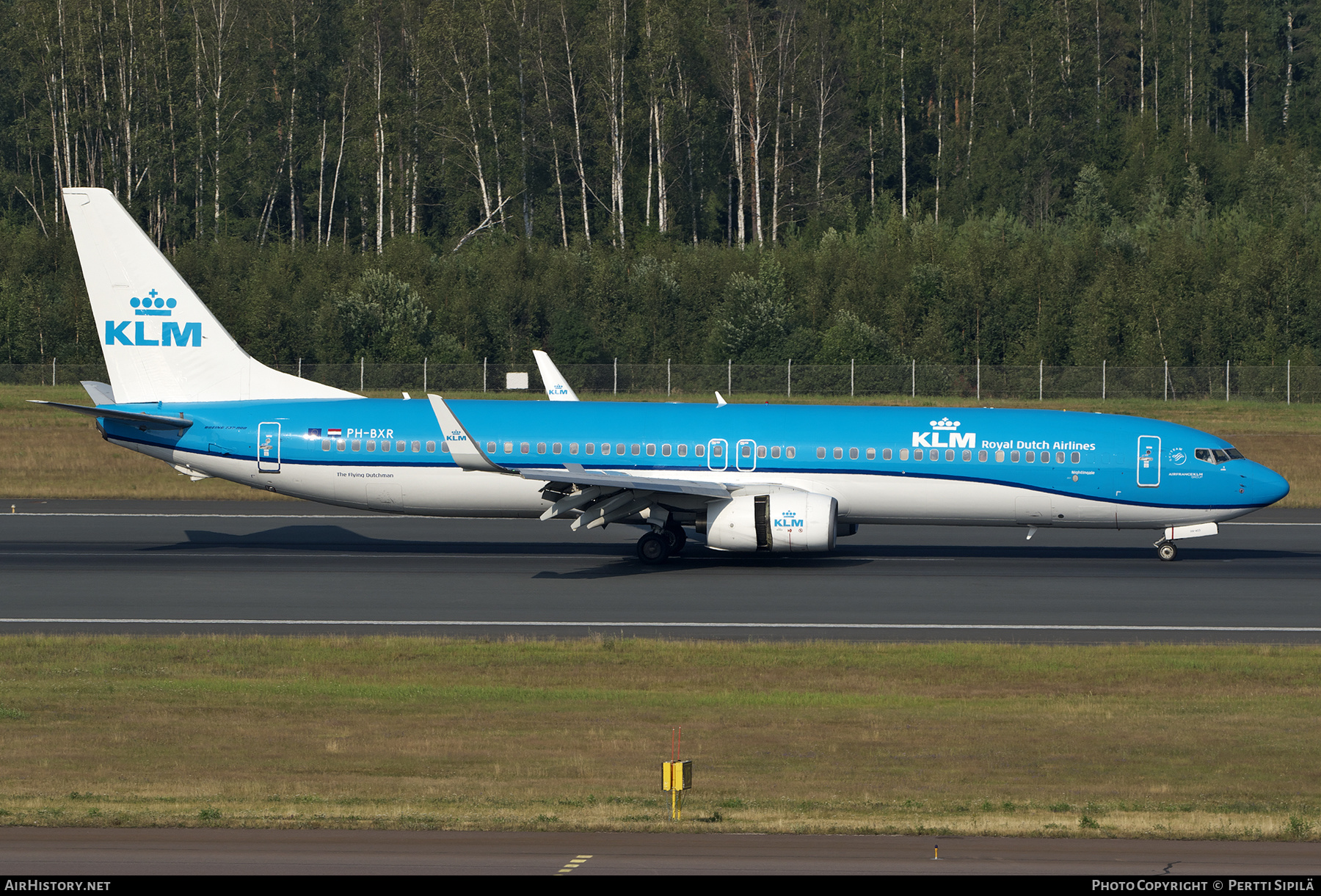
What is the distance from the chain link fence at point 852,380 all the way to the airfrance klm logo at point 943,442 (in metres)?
36.8

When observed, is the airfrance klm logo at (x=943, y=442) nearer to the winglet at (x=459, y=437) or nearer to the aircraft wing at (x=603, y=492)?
the aircraft wing at (x=603, y=492)

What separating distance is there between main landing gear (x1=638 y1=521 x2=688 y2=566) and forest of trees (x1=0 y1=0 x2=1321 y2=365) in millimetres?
45559

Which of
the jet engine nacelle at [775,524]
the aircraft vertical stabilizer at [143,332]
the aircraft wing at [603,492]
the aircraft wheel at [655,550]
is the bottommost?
the aircraft wheel at [655,550]

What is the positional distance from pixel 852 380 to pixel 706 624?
149ft

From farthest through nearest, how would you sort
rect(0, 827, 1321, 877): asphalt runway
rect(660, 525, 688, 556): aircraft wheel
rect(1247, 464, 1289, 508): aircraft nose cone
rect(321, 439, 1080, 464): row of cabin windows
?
rect(660, 525, 688, 556): aircraft wheel → rect(321, 439, 1080, 464): row of cabin windows → rect(1247, 464, 1289, 508): aircraft nose cone → rect(0, 827, 1321, 877): asphalt runway

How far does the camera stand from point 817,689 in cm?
2055

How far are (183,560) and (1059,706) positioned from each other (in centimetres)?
2158

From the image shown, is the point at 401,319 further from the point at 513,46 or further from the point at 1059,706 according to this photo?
the point at 1059,706

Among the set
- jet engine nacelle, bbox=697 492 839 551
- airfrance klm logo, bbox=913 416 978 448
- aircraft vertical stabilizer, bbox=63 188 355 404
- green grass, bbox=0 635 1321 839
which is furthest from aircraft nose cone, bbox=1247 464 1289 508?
aircraft vertical stabilizer, bbox=63 188 355 404

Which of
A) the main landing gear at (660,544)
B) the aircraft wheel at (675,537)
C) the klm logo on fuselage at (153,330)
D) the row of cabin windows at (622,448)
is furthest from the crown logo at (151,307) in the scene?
the aircraft wheel at (675,537)

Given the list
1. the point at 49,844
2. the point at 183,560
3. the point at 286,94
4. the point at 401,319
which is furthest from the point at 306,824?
the point at 286,94

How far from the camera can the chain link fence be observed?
69.9 metres

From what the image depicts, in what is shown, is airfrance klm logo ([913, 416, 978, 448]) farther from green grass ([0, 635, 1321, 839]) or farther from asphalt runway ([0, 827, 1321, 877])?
asphalt runway ([0, 827, 1321, 877])

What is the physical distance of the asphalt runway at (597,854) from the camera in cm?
1169
